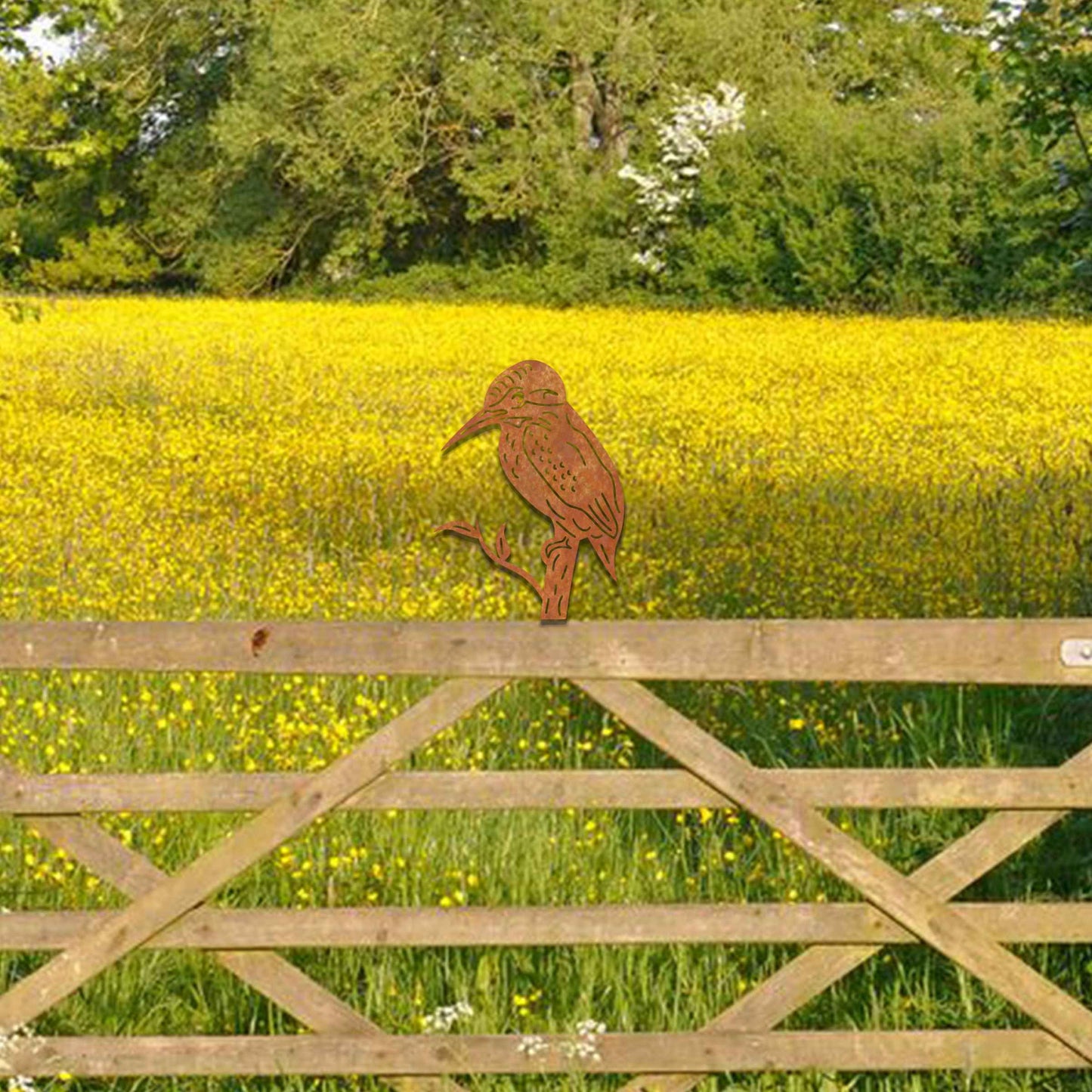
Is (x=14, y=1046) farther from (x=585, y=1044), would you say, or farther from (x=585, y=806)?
(x=585, y=806)

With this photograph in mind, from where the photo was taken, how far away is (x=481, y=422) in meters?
4.63

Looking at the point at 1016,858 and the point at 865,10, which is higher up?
the point at 865,10

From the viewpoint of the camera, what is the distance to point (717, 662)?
4961 millimetres

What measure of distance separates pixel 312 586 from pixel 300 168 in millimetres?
38539

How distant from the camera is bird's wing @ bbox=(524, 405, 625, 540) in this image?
4695mm

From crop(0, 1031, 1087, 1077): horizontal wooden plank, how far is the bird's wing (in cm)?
143

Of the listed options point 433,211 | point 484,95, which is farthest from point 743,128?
point 433,211

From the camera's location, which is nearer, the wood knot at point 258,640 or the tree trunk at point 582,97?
the wood knot at point 258,640

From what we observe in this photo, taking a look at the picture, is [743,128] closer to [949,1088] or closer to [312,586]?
[312,586]

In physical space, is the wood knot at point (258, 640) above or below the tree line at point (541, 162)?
below

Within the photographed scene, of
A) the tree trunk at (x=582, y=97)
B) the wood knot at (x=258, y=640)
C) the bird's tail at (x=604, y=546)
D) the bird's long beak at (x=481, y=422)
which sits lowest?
the wood knot at (x=258, y=640)

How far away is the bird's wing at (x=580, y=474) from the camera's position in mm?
4695

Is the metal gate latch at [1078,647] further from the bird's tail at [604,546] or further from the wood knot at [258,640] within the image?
the wood knot at [258,640]

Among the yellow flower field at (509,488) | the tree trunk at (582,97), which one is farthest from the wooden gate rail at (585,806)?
the tree trunk at (582,97)
